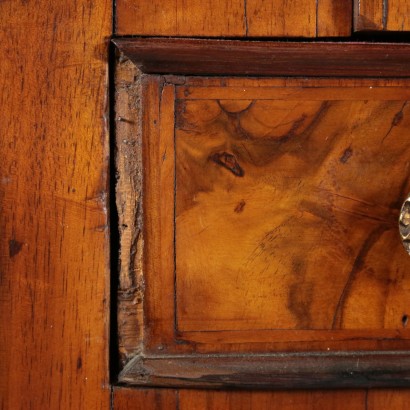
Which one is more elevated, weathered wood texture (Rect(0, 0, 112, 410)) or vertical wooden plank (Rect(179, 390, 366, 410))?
weathered wood texture (Rect(0, 0, 112, 410))

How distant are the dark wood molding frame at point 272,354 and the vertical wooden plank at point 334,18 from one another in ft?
0.05

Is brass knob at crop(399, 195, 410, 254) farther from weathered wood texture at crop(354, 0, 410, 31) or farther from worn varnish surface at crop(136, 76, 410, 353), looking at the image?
weathered wood texture at crop(354, 0, 410, 31)

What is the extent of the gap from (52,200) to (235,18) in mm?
265

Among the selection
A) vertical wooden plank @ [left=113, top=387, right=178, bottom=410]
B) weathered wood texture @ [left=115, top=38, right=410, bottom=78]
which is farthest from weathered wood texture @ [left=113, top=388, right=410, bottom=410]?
weathered wood texture @ [left=115, top=38, right=410, bottom=78]

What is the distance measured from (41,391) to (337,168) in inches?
15.2

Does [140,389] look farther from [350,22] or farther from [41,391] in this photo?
[350,22]

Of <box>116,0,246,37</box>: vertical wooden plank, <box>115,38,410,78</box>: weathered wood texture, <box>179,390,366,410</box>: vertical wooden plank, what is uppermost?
<box>116,0,246,37</box>: vertical wooden plank

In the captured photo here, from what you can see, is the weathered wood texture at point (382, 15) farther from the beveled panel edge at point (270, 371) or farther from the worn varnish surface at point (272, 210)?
the beveled panel edge at point (270, 371)

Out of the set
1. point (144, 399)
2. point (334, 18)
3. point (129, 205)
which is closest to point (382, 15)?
point (334, 18)

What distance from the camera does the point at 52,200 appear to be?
0.66m

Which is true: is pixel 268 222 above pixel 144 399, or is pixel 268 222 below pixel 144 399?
above

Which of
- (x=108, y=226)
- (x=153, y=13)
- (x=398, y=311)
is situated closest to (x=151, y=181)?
(x=108, y=226)

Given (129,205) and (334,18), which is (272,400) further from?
(334,18)

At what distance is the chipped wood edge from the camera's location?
67 cm
